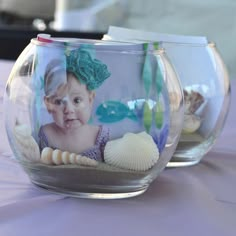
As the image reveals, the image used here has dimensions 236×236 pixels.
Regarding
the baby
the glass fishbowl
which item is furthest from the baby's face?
the glass fishbowl

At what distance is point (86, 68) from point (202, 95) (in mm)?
222

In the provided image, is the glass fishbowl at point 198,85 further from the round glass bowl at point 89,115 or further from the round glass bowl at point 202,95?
the round glass bowl at point 89,115

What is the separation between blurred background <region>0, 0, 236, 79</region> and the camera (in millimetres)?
2266

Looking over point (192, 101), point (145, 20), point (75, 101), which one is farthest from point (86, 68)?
point (145, 20)

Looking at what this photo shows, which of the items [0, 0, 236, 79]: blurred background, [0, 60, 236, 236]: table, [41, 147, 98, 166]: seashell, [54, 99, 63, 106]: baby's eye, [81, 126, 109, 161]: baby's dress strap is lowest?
[0, 60, 236, 236]: table

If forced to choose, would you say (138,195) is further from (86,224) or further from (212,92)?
(212,92)

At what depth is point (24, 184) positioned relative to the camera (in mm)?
584

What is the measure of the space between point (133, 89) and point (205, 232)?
5.4 inches

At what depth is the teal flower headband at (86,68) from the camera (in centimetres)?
55

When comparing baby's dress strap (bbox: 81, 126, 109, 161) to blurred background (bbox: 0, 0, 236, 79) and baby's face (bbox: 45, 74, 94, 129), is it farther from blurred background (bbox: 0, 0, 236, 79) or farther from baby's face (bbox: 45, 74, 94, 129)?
blurred background (bbox: 0, 0, 236, 79)

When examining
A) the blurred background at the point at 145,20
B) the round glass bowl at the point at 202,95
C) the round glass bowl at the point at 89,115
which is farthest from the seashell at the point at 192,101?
the blurred background at the point at 145,20

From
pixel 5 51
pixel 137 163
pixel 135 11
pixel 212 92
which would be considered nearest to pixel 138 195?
pixel 137 163

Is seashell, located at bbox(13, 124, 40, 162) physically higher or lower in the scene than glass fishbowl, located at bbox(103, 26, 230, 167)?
lower

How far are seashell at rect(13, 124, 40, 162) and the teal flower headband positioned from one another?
0.07m
